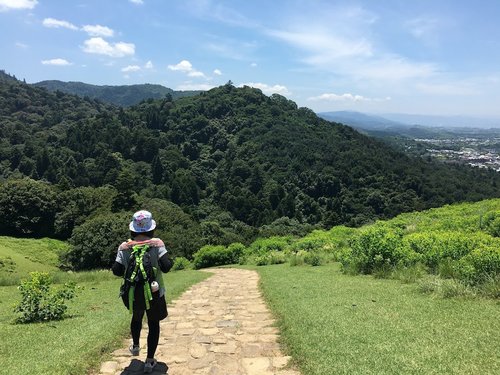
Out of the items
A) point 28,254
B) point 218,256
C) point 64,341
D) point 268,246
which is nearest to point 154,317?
point 64,341

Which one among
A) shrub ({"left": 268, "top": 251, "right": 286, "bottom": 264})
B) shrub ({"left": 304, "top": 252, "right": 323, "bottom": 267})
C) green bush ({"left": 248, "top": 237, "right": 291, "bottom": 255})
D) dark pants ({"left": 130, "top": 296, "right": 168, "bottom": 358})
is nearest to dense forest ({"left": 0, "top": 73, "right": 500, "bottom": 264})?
green bush ({"left": 248, "top": 237, "right": 291, "bottom": 255})

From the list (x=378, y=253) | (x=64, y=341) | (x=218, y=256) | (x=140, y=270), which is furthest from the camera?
(x=218, y=256)

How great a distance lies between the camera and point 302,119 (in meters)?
134

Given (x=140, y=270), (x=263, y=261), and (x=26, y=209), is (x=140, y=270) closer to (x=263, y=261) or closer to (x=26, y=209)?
(x=263, y=261)

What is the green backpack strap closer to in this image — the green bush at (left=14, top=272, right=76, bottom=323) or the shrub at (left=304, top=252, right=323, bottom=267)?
the green bush at (left=14, top=272, right=76, bottom=323)

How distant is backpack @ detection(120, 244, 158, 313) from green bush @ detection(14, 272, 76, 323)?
11.3 feet

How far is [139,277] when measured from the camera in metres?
4.78

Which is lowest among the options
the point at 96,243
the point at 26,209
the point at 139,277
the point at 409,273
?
the point at 96,243

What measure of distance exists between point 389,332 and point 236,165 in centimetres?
10364

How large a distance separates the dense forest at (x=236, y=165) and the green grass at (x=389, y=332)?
5393 centimetres

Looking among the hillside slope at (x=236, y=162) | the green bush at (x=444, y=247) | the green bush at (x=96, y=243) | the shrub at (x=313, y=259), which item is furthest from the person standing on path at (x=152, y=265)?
the hillside slope at (x=236, y=162)

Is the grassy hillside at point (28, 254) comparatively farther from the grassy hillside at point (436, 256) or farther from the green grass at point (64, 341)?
the grassy hillside at point (436, 256)

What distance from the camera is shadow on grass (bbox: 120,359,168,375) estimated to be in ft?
16.0

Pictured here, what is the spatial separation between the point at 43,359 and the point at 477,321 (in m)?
5.45
